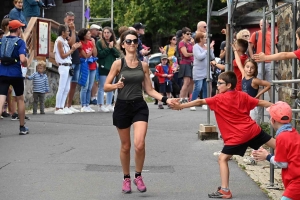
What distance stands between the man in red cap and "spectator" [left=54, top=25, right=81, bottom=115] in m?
3.84

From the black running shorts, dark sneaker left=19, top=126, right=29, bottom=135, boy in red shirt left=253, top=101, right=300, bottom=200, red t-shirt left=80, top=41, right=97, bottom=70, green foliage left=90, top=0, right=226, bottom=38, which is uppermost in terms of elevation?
green foliage left=90, top=0, right=226, bottom=38

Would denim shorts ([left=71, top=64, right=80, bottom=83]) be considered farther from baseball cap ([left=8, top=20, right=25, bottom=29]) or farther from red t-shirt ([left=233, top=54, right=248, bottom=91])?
red t-shirt ([left=233, top=54, right=248, bottom=91])

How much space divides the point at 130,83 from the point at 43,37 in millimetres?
13390

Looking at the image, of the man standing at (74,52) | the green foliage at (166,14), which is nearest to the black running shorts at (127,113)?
the man standing at (74,52)

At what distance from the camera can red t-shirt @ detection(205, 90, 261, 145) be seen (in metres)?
8.20

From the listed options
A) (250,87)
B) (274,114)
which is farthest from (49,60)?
(274,114)

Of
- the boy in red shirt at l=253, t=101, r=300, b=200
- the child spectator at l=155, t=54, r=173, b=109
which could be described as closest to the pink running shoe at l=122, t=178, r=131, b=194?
the boy in red shirt at l=253, t=101, r=300, b=200

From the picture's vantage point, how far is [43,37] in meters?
21.5

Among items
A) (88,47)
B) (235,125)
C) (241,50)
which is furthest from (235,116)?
(88,47)

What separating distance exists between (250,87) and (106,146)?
2.65 m

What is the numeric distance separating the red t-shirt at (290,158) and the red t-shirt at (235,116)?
65.9 inches

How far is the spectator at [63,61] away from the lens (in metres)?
16.8

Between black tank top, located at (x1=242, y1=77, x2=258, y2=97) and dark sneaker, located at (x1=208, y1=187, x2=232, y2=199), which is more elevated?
black tank top, located at (x1=242, y1=77, x2=258, y2=97)

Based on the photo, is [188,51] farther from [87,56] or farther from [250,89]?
[250,89]
